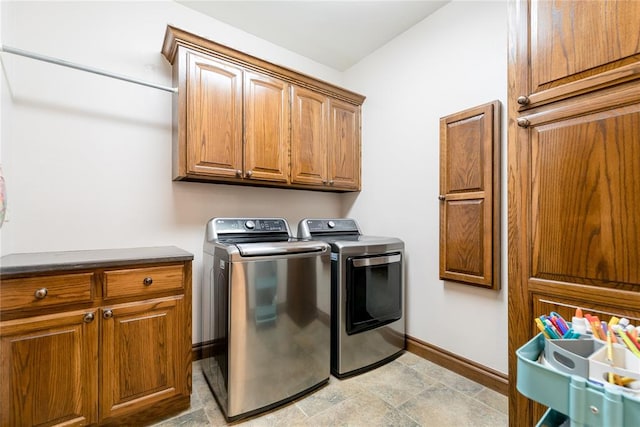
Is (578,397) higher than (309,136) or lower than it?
lower

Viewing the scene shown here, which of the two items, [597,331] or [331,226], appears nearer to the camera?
[597,331]

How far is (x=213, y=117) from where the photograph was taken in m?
2.00

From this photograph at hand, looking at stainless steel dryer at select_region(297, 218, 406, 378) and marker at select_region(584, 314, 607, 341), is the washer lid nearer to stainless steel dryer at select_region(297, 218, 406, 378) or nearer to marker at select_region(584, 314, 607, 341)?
stainless steel dryer at select_region(297, 218, 406, 378)

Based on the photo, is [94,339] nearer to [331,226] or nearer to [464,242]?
[331,226]

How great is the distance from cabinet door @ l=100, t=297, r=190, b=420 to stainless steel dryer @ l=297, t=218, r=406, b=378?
37.9 inches

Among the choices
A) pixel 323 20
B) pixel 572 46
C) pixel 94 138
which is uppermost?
pixel 323 20

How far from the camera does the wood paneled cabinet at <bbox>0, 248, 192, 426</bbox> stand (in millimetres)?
1214

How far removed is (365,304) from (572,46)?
1.73m

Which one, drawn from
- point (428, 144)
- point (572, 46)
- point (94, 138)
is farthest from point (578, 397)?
point (94, 138)

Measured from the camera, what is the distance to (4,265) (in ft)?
3.96

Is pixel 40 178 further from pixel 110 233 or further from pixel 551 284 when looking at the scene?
pixel 551 284

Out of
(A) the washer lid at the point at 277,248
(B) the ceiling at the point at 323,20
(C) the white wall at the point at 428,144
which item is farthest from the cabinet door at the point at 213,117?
(C) the white wall at the point at 428,144

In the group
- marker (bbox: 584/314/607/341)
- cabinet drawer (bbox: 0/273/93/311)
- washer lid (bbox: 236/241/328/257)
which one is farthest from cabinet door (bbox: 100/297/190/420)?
marker (bbox: 584/314/607/341)

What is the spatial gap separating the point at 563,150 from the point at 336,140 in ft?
5.96
